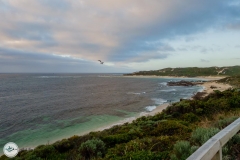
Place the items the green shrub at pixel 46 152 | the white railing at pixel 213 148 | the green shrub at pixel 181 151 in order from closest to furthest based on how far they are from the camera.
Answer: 1. the white railing at pixel 213 148
2. the green shrub at pixel 181 151
3. the green shrub at pixel 46 152

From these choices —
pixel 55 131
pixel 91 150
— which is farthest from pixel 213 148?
pixel 55 131

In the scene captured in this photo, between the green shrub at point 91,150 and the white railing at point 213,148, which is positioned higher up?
the white railing at point 213,148

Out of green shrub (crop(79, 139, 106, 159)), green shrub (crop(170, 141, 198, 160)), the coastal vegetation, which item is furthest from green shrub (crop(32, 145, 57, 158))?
green shrub (crop(170, 141, 198, 160))

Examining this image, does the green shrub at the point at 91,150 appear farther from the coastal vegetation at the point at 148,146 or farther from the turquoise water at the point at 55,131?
the turquoise water at the point at 55,131

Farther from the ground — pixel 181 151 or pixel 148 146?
pixel 181 151

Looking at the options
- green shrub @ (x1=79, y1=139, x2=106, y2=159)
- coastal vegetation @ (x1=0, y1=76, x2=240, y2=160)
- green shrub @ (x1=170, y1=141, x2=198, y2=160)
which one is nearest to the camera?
green shrub @ (x1=170, y1=141, x2=198, y2=160)

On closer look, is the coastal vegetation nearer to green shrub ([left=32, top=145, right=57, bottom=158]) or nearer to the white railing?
green shrub ([left=32, top=145, right=57, bottom=158])

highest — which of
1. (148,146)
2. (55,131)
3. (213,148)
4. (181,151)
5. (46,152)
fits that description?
(213,148)

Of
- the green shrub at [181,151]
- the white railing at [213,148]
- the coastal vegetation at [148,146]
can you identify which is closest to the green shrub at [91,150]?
the coastal vegetation at [148,146]

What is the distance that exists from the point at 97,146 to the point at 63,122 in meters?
16.9

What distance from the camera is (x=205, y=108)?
14.9m

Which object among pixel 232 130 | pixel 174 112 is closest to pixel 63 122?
pixel 174 112

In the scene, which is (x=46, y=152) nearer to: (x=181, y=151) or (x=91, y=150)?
(x=91, y=150)

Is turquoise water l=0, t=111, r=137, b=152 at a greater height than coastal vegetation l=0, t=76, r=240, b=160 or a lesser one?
lesser
